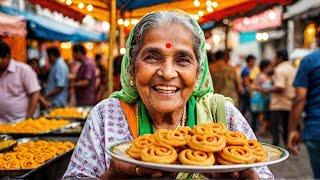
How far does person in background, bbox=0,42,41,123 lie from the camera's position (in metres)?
6.25

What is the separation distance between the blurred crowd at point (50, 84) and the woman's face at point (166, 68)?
4465mm

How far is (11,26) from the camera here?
621 cm

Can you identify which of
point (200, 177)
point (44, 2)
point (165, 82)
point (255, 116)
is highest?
point (44, 2)

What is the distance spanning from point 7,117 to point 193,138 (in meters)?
5.09

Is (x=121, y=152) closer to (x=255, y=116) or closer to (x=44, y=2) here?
(x=44, y=2)

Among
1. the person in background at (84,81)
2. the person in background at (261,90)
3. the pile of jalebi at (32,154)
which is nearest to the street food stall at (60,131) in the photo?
the pile of jalebi at (32,154)

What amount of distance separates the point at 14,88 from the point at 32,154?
8.52ft

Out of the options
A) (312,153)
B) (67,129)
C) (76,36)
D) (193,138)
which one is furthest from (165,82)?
(76,36)

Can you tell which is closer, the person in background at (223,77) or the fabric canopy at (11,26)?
the fabric canopy at (11,26)

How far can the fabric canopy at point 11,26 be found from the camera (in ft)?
19.7

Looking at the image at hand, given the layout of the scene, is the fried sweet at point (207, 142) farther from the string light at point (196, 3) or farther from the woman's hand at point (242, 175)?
the string light at point (196, 3)

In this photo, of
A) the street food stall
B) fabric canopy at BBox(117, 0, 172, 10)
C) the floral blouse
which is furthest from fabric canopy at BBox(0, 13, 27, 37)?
the floral blouse

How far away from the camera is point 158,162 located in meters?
1.69

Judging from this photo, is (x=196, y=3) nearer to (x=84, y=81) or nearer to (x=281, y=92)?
(x=281, y=92)
